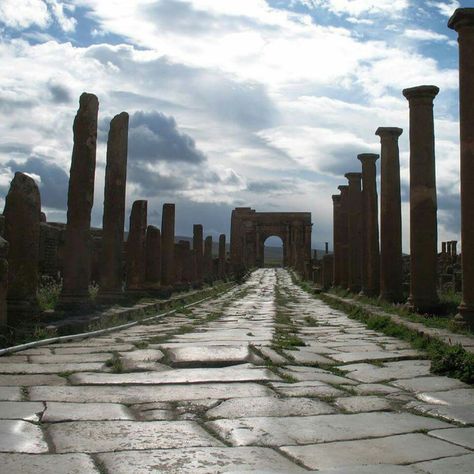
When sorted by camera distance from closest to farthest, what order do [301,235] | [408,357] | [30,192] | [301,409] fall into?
1. [301,409]
2. [408,357]
3. [30,192]
4. [301,235]

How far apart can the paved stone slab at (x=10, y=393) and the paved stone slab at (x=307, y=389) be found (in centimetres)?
184

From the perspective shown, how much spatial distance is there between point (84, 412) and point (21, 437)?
0.64 meters

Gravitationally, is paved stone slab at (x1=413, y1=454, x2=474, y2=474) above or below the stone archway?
below

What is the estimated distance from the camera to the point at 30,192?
8.95 m

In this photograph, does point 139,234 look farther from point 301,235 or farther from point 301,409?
point 301,235

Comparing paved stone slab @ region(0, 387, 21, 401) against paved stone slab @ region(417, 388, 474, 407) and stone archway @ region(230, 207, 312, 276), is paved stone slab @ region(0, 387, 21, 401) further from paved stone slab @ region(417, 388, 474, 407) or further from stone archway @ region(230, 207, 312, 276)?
stone archway @ region(230, 207, 312, 276)

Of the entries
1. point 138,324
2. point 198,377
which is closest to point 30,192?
point 138,324

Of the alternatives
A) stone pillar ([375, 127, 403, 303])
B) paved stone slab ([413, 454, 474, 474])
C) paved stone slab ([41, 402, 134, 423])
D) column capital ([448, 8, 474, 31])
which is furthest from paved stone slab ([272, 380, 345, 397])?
stone pillar ([375, 127, 403, 303])

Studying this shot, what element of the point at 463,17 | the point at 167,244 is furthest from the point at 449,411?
the point at 167,244

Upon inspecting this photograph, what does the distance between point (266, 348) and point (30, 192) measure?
4.05 metres

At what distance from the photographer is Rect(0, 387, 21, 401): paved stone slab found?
444 cm

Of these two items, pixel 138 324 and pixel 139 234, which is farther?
pixel 139 234

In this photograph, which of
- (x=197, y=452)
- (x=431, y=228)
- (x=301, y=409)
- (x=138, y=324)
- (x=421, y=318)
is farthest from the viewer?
(x=431, y=228)

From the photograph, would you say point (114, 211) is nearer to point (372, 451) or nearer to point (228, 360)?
point (228, 360)
